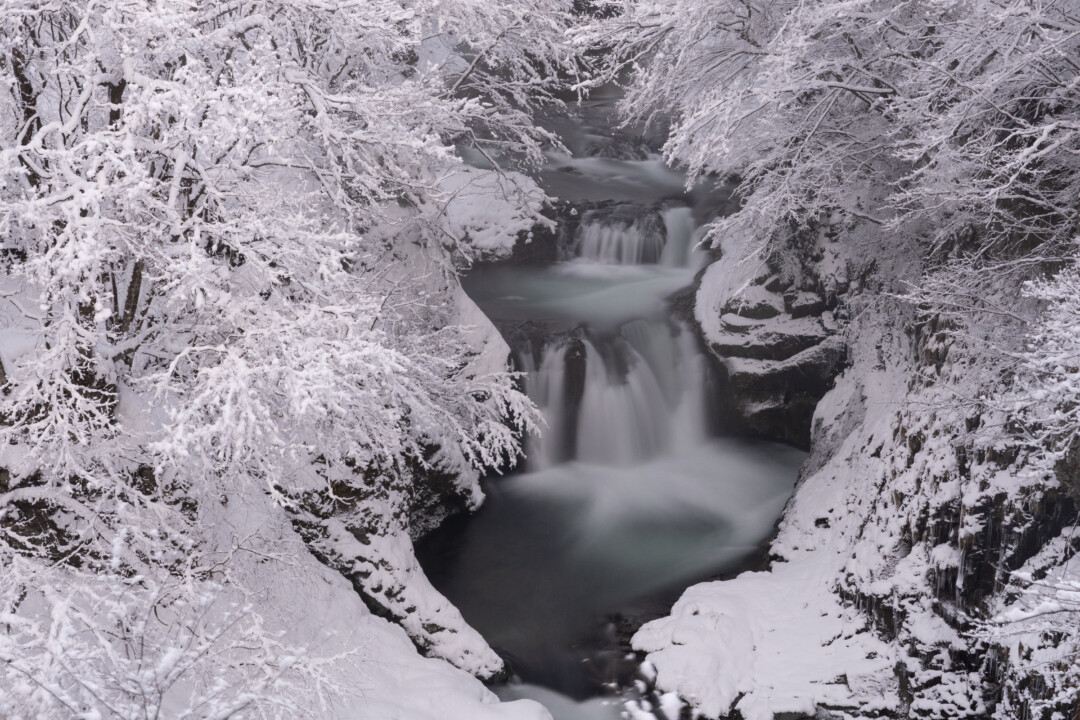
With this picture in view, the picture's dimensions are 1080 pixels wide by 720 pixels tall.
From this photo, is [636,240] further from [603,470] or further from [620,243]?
[603,470]

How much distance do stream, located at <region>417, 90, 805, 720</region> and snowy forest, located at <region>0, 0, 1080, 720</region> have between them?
67 mm

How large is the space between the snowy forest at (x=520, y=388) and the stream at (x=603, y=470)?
7 cm

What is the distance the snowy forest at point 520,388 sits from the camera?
4.73 m

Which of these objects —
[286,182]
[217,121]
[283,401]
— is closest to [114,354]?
[283,401]

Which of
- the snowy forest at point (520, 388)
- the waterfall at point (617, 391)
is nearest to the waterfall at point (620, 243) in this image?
the snowy forest at point (520, 388)

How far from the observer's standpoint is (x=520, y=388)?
12.5m

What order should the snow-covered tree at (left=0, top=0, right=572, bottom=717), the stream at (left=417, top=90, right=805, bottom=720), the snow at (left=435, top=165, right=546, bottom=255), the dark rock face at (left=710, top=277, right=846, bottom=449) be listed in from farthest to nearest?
the snow at (left=435, top=165, right=546, bottom=255) → the dark rock face at (left=710, top=277, right=846, bottom=449) → the stream at (left=417, top=90, right=805, bottom=720) → the snow-covered tree at (left=0, top=0, right=572, bottom=717)

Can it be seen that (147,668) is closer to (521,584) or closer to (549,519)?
(521,584)

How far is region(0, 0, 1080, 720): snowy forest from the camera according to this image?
4.73m

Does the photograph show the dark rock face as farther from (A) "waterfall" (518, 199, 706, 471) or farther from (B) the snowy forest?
(A) "waterfall" (518, 199, 706, 471)

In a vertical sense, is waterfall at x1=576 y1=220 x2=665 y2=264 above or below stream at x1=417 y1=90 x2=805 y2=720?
above

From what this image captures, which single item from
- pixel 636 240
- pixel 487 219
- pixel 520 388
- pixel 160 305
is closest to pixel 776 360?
pixel 520 388

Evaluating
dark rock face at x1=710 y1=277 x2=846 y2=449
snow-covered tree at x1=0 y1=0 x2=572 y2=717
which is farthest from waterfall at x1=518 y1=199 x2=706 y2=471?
snow-covered tree at x1=0 y1=0 x2=572 y2=717

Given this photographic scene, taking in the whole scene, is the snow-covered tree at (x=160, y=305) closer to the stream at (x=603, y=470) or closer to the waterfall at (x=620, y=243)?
the stream at (x=603, y=470)
